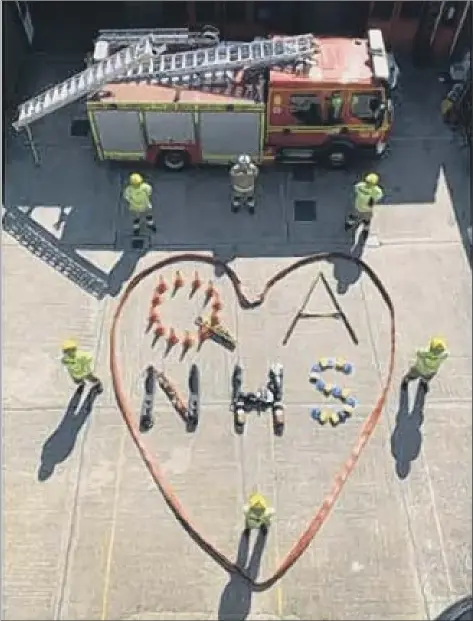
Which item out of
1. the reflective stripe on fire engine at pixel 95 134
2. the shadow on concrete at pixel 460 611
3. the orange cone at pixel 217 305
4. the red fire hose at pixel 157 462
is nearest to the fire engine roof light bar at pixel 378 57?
the red fire hose at pixel 157 462

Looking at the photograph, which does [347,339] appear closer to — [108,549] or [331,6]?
[108,549]

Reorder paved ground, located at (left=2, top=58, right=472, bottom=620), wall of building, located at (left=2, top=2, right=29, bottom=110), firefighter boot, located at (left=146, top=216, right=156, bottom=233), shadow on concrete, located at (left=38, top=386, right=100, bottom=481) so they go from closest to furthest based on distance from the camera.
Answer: paved ground, located at (left=2, top=58, right=472, bottom=620), shadow on concrete, located at (left=38, top=386, right=100, bottom=481), firefighter boot, located at (left=146, top=216, right=156, bottom=233), wall of building, located at (left=2, top=2, right=29, bottom=110)

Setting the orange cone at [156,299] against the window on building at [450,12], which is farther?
the window on building at [450,12]

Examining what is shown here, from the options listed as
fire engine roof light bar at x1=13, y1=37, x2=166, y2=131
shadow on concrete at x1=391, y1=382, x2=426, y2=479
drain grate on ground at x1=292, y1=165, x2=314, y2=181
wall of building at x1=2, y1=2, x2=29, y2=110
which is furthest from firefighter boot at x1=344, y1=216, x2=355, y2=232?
wall of building at x1=2, y1=2, x2=29, y2=110

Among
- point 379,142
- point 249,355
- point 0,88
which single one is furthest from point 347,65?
point 0,88

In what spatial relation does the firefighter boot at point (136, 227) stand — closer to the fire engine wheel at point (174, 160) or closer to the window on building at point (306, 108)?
the fire engine wheel at point (174, 160)

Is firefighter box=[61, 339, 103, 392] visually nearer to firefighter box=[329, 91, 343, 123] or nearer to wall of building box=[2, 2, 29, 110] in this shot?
firefighter box=[329, 91, 343, 123]
